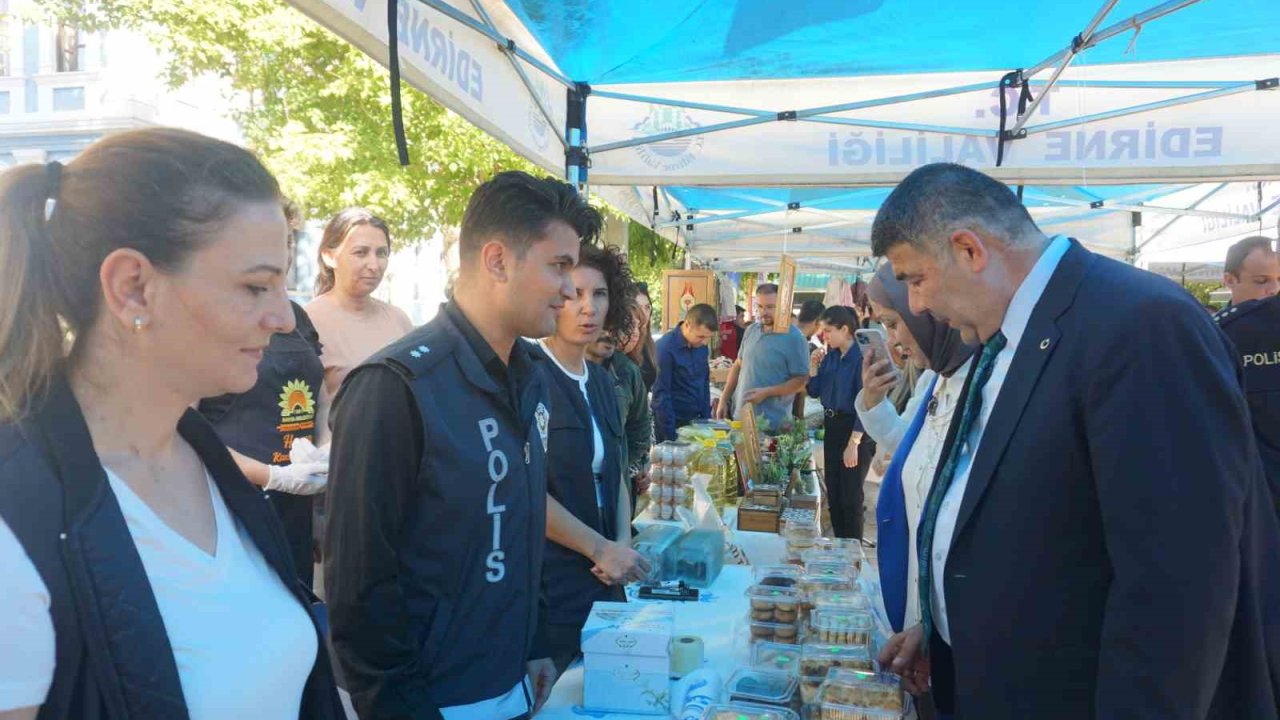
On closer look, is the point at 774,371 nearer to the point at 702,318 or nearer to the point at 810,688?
the point at 702,318

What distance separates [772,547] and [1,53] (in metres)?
17.7

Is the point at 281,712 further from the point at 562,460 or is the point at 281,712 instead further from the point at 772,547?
the point at 772,547

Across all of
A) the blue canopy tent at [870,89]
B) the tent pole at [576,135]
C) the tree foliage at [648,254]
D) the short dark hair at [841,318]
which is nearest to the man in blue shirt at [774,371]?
the short dark hair at [841,318]

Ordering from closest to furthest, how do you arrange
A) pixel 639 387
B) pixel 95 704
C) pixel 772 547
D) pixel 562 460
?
1. pixel 95 704
2. pixel 562 460
3. pixel 772 547
4. pixel 639 387

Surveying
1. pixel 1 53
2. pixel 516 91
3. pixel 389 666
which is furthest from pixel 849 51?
pixel 1 53

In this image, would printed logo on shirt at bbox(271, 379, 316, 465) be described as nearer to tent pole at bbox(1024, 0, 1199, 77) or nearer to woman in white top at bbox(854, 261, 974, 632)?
woman in white top at bbox(854, 261, 974, 632)

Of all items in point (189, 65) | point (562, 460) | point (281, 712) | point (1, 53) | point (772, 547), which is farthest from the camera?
point (1, 53)

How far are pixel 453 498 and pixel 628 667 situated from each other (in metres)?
0.61

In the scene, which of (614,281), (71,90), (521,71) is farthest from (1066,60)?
(71,90)

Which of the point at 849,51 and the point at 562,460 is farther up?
the point at 849,51

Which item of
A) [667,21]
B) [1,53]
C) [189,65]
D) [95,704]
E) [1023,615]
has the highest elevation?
[1,53]

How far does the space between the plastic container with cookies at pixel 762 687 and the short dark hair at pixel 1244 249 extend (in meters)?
4.29

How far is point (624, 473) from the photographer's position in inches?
113

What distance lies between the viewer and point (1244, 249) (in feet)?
15.3
